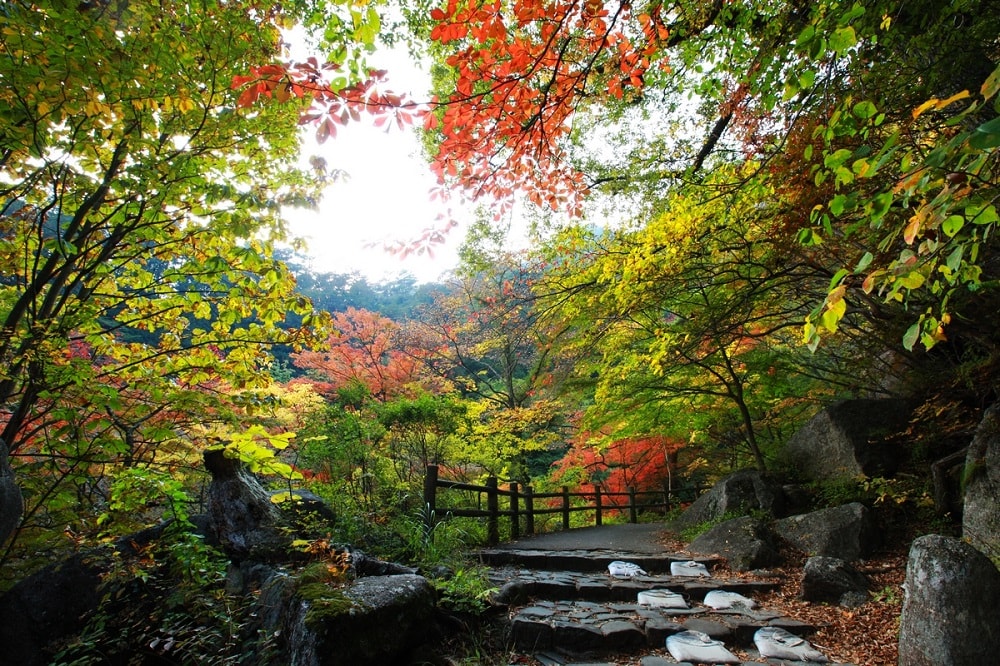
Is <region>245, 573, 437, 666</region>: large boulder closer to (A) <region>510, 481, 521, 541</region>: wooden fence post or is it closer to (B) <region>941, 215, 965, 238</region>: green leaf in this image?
(B) <region>941, 215, 965, 238</region>: green leaf

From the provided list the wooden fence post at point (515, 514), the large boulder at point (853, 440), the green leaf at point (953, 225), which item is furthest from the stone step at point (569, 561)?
the green leaf at point (953, 225)

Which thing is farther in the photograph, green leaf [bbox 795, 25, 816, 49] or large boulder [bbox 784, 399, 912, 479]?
large boulder [bbox 784, 399, 912, 479]

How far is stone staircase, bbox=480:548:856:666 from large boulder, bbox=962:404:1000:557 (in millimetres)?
1860

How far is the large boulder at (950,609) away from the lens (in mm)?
2912

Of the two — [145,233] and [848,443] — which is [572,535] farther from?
[145,233]

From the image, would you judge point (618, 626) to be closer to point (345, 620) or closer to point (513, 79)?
point (345, 620)

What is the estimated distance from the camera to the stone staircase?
3477mm

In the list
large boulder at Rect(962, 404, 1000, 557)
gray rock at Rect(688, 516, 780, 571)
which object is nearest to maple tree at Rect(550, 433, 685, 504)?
gray rock at Rect(688, 516, 780, 571)

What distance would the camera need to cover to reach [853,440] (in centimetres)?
655

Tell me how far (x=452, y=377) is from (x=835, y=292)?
14.7m

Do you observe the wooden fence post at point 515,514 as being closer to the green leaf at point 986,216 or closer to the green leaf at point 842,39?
the green leaf at point 842,39

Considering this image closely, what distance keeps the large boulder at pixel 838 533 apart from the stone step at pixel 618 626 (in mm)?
1980

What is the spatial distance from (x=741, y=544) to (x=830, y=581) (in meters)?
1.53

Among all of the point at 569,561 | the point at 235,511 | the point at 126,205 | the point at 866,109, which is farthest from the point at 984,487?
the point at 126,205
